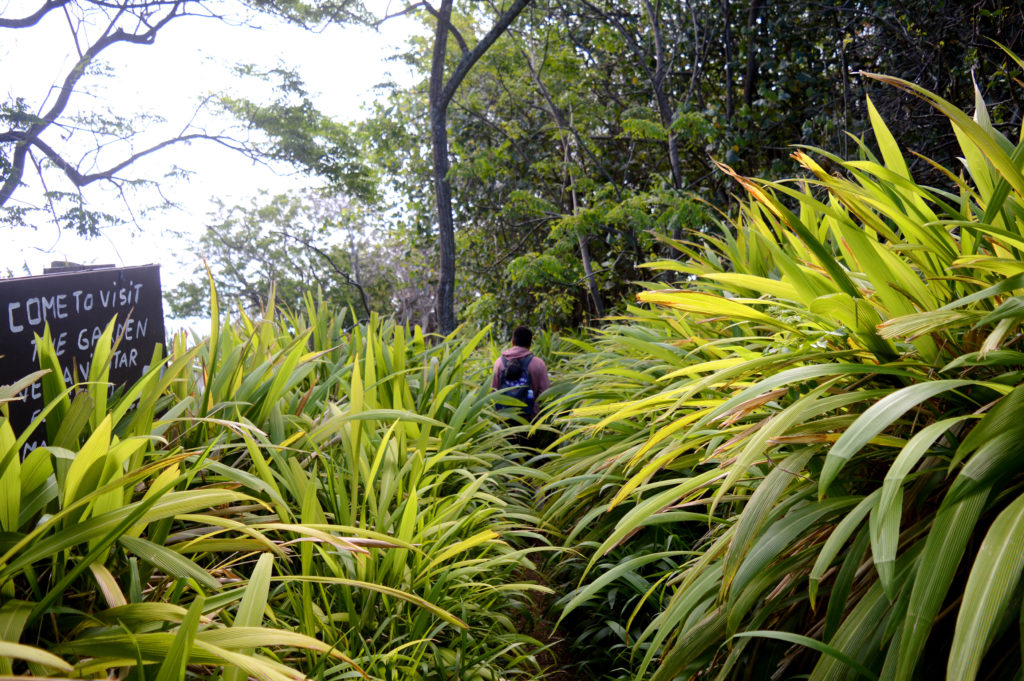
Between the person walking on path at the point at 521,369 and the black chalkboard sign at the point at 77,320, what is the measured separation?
301 cm

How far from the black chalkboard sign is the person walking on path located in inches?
118

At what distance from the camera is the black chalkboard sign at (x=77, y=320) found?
6.16 ft

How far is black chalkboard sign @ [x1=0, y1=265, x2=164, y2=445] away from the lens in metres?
1.88

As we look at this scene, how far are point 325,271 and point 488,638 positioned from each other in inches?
858

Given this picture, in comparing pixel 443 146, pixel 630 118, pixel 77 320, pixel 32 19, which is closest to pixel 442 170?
pixel 443 146

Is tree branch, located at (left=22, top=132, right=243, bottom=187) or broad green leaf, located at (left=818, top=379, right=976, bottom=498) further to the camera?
tree branch, located at (left=22, top=132, right=243, bottom=187)

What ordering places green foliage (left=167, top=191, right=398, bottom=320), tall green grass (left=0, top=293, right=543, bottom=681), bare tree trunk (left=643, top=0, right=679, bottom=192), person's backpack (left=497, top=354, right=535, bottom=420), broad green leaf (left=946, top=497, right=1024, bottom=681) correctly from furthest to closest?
1. green foliage (left=167, top=191, right=398, bottom=320)
2. bare tree trunk (left=643, top=0, right=679, bottom=192)
3. person's backpack (left=497, top=354, right=535, bottom=420)
4. tall green grass (left=0, top=293, right=543, bottom=681)
5. broad green leaf (left=946, top=497, right=1024, bottom=681)

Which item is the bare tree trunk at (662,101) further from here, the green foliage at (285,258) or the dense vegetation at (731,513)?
the green foliage at (285,258)

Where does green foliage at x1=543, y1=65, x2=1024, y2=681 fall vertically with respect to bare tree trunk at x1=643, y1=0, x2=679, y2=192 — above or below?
below

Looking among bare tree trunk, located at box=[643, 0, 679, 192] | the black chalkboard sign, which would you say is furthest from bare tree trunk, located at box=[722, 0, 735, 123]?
the black chalkboard sign

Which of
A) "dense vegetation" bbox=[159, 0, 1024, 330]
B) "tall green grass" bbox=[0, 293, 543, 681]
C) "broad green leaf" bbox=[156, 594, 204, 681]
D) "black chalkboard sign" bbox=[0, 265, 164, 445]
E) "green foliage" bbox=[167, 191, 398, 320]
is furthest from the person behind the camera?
"green foliage" bbox=[167, 191, 398, 320]

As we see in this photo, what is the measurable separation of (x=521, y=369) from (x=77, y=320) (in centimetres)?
342

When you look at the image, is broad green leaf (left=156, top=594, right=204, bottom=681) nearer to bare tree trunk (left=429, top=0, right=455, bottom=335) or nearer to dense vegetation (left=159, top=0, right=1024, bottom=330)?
dense vegetation (left=159, top=0, right=1024, bottom=330)

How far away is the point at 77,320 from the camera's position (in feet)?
6.90
